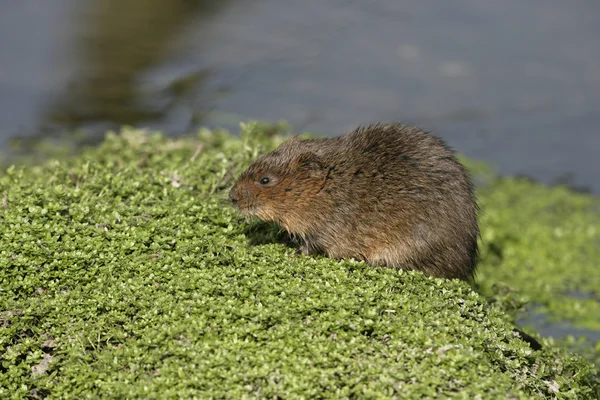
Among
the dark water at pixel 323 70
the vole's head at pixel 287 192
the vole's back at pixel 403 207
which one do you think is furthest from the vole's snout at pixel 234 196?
the dark water at pixel 323 70

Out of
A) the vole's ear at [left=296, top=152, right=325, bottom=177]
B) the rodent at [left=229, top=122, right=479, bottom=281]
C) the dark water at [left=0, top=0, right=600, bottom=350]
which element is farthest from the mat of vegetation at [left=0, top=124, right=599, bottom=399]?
the dark water at [left=0, top=0, right=600, bottom=350]

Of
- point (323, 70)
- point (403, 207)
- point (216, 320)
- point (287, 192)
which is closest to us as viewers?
point (216, 320)

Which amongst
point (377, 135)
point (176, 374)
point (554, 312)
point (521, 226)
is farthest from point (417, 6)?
point (176, 374)

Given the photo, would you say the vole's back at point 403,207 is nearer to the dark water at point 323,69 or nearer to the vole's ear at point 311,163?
the vole's ear at point 311,163

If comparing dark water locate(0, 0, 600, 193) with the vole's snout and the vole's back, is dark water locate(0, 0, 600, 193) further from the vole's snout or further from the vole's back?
the vole's back

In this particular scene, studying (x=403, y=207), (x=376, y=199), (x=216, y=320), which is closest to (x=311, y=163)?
(x=376, y=199)

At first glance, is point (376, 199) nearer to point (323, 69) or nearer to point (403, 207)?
point (403, 207)

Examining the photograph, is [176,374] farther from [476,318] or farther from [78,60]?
[78,60]
